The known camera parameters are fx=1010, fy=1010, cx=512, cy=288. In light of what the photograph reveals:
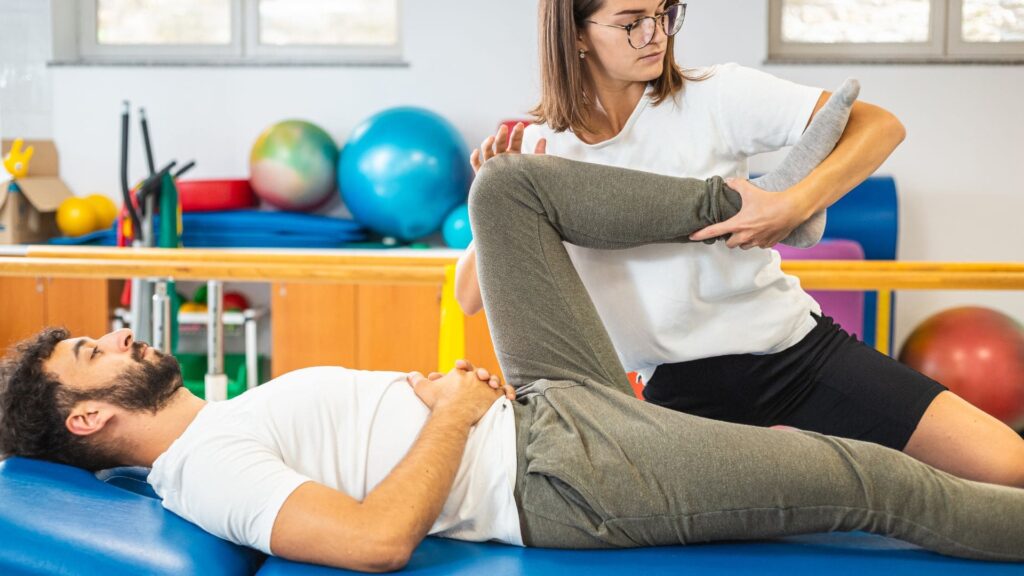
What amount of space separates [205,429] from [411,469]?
35cm

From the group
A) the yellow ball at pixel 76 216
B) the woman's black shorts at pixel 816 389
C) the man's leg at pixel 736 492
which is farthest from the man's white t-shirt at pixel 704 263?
the yellow ball at pixel 76 216

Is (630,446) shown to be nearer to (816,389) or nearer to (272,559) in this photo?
(816,389)

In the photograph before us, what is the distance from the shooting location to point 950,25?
5016 millimetres

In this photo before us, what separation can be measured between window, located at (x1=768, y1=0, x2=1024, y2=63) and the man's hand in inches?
149

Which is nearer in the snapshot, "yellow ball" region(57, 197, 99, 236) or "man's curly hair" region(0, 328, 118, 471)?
"man's curly hair" region(0, 328, 118, 471)

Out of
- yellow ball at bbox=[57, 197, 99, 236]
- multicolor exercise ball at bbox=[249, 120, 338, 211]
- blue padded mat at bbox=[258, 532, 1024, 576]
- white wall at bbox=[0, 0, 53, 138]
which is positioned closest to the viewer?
blue padded mat at bbox=[258, 532, 1024, 576]

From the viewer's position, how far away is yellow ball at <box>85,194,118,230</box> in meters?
5.00

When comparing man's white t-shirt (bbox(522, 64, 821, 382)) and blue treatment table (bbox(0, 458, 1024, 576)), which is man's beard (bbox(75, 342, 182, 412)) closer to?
blue treatment table (bbox(0, 458, 1024, 576))

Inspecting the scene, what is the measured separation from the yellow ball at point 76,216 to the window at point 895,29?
344 centimetres

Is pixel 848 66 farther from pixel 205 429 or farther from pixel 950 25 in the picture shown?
pixel 205 429

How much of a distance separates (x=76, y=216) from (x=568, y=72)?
376 centimetres

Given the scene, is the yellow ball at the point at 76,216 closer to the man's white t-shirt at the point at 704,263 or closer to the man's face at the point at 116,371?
the man's face at the point at 116,371

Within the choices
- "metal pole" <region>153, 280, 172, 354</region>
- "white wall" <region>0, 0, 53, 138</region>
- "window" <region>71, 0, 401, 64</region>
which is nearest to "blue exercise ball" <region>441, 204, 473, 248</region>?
"window" <region>71, 0, 401, 64</region>

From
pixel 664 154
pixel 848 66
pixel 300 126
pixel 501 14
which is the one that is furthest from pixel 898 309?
pixel 664 154
